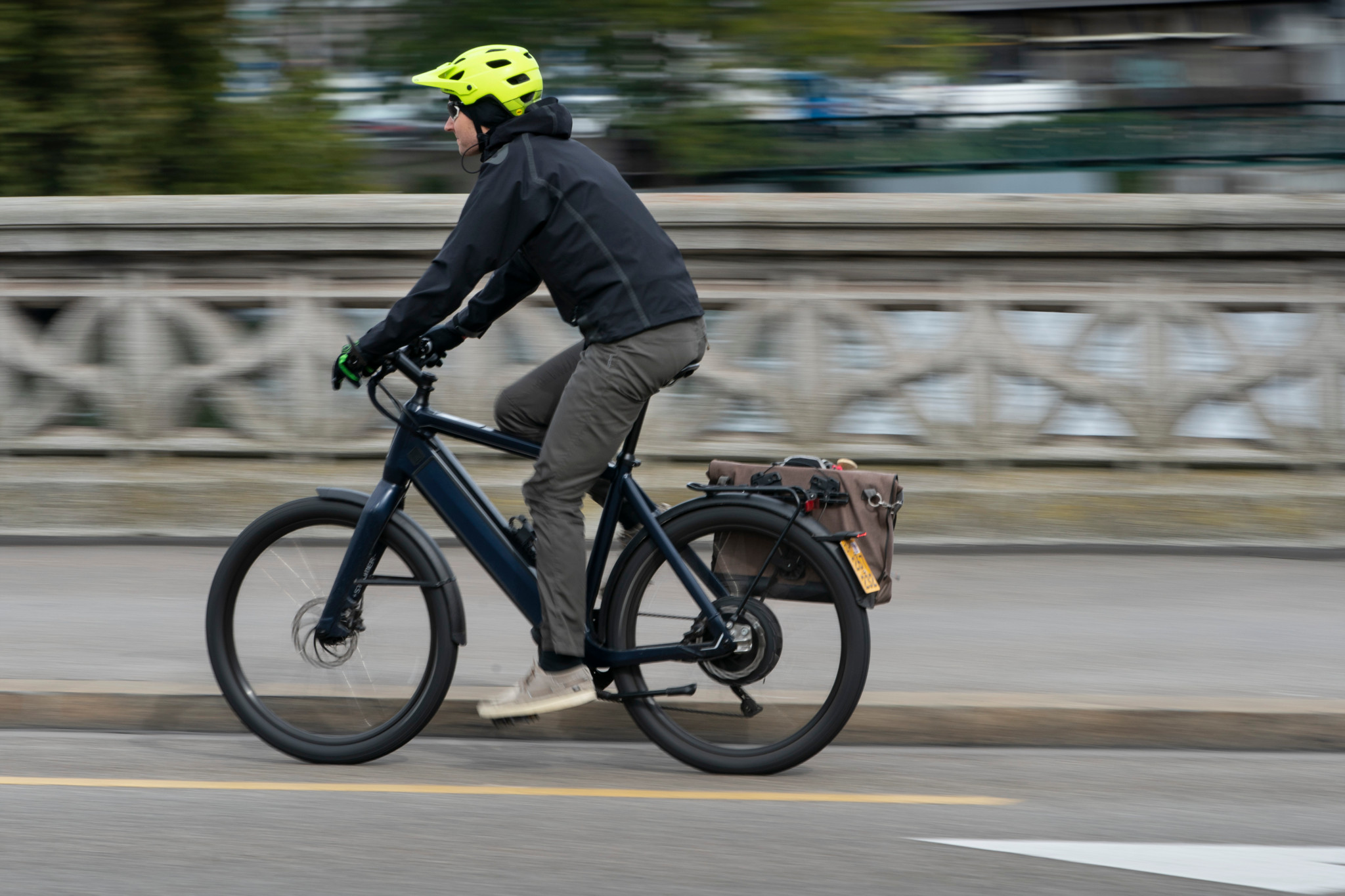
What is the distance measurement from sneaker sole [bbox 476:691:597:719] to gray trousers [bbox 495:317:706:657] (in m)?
0.13

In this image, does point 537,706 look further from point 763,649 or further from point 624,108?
point 624,108

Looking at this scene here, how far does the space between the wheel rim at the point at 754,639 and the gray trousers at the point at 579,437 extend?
7.6 inches

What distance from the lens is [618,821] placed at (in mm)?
4207

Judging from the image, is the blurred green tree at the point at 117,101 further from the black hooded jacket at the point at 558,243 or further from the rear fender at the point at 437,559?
the black hooded jacket at the point at 558,243

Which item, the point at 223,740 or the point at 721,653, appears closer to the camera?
the point at 721,653

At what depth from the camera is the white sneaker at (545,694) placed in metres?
4.60

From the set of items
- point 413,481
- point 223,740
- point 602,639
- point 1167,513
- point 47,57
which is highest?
point 47,57

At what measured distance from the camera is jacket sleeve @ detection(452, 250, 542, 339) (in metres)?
4.73

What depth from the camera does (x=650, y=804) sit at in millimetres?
4371

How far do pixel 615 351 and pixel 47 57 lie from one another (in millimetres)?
5703


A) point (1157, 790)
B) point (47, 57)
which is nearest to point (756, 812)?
point (1157, 790)

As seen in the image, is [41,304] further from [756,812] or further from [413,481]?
[756,812]

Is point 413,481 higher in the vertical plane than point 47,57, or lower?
lower

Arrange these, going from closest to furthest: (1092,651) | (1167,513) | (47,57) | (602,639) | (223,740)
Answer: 1. (602,639)
2. (223,740)
3. (1092,651)
4. (1167,513)
5. (47,57)
